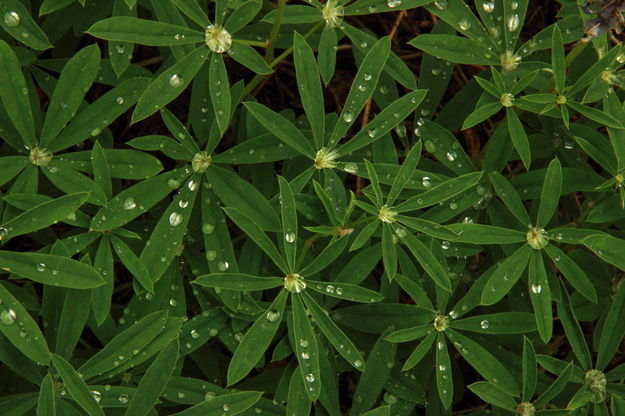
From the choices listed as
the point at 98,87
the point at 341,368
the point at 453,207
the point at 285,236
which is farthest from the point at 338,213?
the point at 98,87

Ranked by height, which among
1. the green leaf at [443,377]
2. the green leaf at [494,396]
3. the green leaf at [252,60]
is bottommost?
the green leaf at [494,396]

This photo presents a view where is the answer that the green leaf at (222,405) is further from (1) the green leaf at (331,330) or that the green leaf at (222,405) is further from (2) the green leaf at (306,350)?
(1) the green leaf at (331,330)

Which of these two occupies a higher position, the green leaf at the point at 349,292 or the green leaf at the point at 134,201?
the green leaf at the point at 134,201

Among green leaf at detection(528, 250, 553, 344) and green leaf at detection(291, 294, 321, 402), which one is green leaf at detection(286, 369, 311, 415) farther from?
green leaf at detection(528, 250, 553, 344)

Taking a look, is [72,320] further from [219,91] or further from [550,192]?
[550,192]

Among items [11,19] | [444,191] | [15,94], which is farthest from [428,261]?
[11,19]

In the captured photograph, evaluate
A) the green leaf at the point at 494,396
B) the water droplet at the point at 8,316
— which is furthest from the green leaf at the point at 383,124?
the water droplet at the point at 8,316

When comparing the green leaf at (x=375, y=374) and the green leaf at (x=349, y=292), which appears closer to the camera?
the green leaf at (x=349, y=292)
